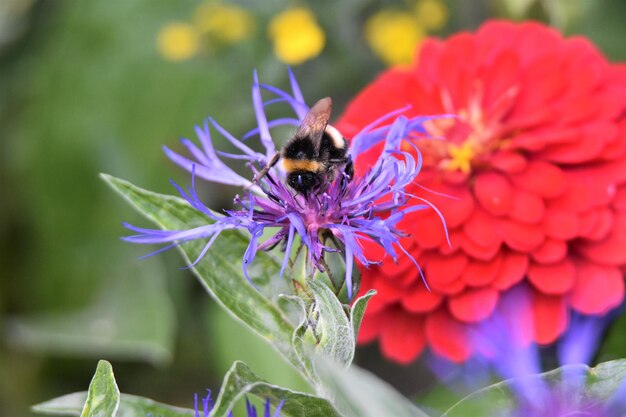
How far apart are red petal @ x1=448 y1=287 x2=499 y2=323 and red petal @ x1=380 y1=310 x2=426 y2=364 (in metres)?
0.03

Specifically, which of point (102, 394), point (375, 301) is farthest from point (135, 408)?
point (375, 301)

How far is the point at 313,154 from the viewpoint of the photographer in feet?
1.13

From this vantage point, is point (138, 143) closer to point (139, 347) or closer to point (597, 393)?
point (139, 347)

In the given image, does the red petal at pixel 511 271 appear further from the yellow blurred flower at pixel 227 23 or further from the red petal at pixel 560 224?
the yellow blurred flower at pixel 227 23

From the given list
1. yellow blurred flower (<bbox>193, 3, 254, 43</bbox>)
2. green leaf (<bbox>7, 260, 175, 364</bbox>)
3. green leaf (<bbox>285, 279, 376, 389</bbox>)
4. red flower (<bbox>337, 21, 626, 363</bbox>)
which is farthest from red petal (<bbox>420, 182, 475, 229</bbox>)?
yellow blurred flower (<bbox>193, 3, 254, 43</bbox>)

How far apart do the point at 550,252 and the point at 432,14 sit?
0.37 metres

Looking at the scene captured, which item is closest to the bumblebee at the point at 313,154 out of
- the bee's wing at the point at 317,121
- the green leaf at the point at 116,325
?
the bee's wing at the point at 317,121

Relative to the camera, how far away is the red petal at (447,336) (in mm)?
408

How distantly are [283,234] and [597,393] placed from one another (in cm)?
12

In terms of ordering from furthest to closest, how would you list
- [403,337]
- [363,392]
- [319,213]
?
[403,337] < [319,213] < [363,392]

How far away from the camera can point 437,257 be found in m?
0.41

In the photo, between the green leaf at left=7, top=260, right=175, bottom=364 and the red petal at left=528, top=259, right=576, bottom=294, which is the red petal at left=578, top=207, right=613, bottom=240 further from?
the green leaf at left=7, top=260, right=175, bottom=364

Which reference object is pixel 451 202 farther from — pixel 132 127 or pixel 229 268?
pixel 132 127

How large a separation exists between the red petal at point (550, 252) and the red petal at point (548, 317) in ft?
0.06
